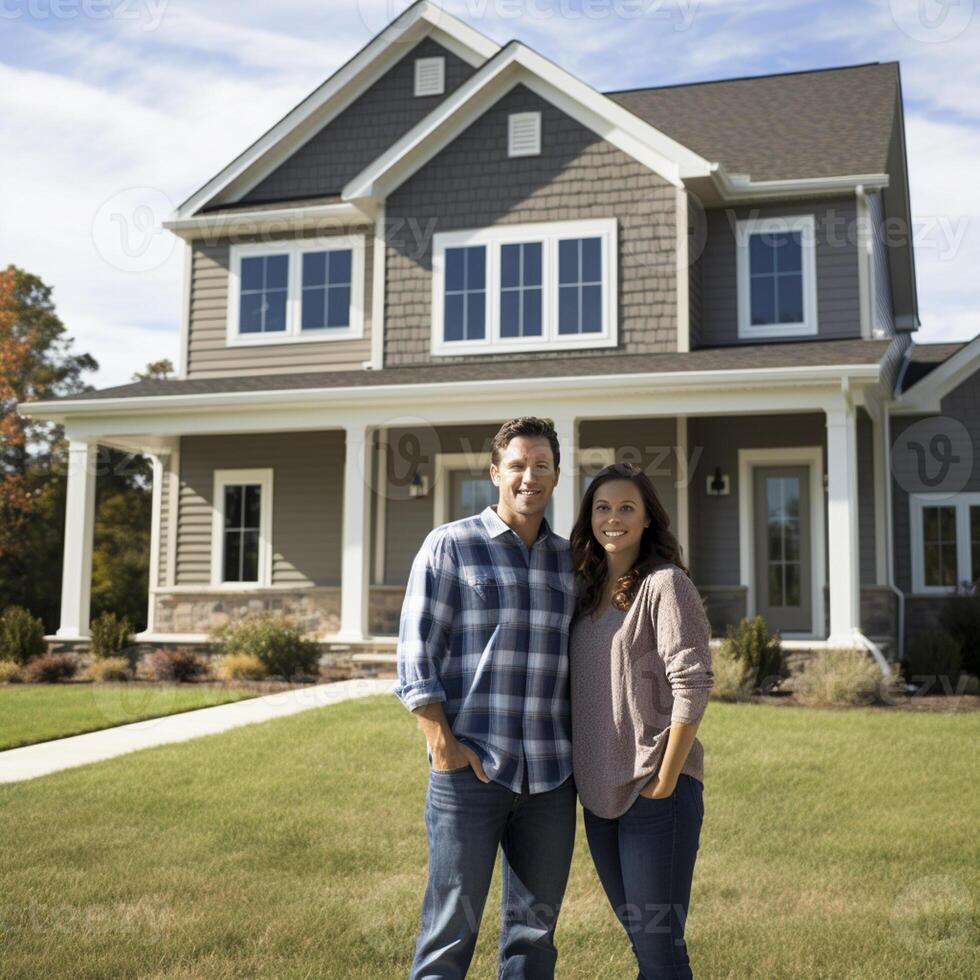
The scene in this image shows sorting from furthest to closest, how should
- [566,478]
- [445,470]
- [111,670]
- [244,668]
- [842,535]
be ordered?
1. [445,470]
2. [111,670]
3. [244,668]
4. [566,478]
5. [842,535]

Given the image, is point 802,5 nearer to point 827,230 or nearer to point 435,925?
point 827,230

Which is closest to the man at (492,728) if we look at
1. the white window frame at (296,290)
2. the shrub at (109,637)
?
the shrub at (109,637)

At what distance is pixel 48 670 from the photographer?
40.5 ft

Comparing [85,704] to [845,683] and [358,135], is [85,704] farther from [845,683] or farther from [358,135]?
[358,135]

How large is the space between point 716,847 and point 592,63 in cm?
1366

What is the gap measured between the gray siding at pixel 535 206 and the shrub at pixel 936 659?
4.41 m

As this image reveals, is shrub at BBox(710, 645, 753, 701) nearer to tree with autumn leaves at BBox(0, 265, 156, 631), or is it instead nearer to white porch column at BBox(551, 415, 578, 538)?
white porch column at BBox(551, 415, 578, 538)

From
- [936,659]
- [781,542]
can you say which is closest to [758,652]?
[936,659]

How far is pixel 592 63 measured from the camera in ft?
54.9

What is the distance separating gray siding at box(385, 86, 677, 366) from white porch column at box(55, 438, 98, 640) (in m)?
3.92

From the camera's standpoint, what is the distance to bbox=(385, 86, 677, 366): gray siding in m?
13.3

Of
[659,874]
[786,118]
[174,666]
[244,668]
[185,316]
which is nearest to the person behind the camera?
[659,874]

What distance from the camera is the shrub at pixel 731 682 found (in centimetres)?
1020

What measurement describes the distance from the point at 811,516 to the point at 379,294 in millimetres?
Answer: 6034
